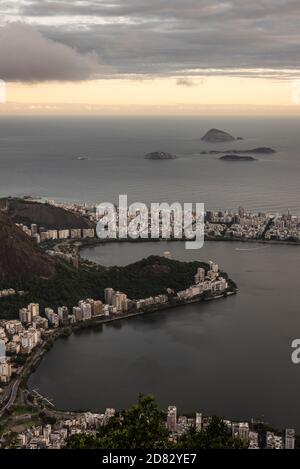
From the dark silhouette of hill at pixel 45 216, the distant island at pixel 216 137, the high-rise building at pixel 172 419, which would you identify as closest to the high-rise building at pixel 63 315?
the high-rise building at pixel 172 419

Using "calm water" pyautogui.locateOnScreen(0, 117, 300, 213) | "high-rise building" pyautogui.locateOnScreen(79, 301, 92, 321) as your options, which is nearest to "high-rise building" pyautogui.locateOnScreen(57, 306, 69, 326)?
"high-rise building" pyautogui.locateOnScreen(79, 301, 92, 321)

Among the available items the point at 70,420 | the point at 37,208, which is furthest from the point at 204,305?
the point at 37,208

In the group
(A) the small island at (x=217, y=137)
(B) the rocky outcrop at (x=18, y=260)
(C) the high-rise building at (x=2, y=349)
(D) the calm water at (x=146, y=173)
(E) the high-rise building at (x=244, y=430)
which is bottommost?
(E) the high-rise building at (x=244, y=430)

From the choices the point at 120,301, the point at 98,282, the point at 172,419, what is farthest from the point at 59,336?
the point at 172,419

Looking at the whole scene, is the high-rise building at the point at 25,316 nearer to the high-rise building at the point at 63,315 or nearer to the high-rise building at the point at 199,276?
the high-rise building at the point at 63,315

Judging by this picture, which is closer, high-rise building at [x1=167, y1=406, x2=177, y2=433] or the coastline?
high-rise building at [x1=167, y1=406, x2=177, y2=433]

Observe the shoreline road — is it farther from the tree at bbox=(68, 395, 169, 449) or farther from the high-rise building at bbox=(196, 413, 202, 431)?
the tree at bbox=(68, 395, 169, 449)

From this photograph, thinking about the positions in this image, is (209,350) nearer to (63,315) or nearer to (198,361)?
(198,361)
